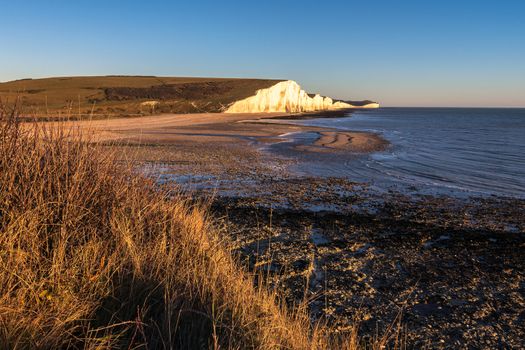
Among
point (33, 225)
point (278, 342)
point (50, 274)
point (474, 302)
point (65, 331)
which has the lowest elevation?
point (474, 302)

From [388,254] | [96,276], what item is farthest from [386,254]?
[96,276]

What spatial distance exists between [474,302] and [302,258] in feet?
9.72

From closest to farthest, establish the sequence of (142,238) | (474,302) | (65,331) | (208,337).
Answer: (65,331), (208,337), (142,238), (474,302)

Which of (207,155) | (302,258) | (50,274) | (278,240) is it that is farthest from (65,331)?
(207,155)

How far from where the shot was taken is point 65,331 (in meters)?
3.05

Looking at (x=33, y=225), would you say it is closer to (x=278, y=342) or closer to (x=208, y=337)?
(x=208, y=337)

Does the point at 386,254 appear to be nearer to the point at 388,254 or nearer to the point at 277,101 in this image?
the point at 388,254

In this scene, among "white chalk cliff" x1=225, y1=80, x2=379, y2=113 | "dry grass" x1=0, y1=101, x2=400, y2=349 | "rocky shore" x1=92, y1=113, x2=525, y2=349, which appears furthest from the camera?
"white chalk cliff" x1=225, y1=80, x2=379, y2=113

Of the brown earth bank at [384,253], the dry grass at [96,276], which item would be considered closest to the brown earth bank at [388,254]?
the brown earth bank at [384,253]

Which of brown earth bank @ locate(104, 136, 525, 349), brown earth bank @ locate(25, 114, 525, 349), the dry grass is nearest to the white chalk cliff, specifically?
brown earth bank @ locate(25, 114, 525, 349)

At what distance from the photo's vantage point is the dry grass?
3.25 meters

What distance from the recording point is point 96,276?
150 inches

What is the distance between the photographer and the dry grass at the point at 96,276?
128 inches

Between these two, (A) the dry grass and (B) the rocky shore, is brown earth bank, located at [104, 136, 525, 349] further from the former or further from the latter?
(A) the dry grass
